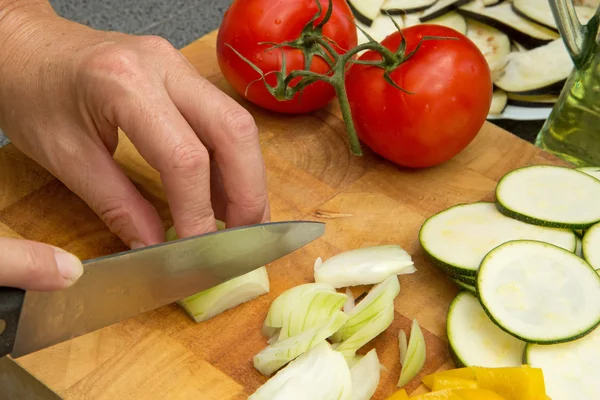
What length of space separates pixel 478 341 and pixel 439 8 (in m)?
0.97

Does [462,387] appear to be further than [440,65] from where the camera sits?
No

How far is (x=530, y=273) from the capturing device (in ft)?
4.03

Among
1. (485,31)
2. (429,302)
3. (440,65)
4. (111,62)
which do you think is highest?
(111,62)

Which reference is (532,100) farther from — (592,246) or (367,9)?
(592,246)

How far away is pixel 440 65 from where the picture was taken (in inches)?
56.6

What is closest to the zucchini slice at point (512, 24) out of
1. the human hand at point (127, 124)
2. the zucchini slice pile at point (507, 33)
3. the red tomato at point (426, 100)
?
the zucchini slice pile at point (507, 33)

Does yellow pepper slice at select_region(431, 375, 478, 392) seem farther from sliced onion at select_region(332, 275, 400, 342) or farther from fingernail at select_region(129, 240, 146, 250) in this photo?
fingernail at select_region(129, 240, 146, 250)

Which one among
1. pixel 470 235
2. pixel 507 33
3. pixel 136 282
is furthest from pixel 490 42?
pixel 136 282

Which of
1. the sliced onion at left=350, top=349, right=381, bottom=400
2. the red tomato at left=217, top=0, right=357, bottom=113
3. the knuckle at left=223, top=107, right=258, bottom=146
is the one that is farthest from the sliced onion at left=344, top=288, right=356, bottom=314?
the red tomato at left=217, top=0, right=357, bottom=113

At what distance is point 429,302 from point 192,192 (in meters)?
0.44

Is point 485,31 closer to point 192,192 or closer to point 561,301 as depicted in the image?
point 561,301

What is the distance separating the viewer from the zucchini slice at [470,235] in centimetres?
130

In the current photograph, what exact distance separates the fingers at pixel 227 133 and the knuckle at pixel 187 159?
7cm

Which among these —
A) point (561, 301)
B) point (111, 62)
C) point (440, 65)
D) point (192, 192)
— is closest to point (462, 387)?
point (561, 301)
